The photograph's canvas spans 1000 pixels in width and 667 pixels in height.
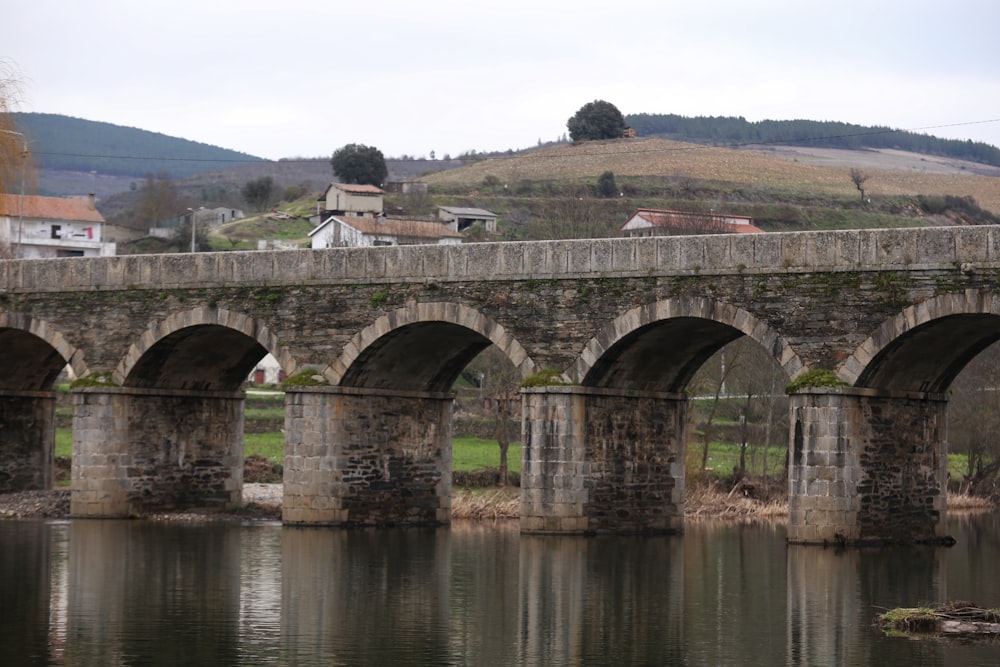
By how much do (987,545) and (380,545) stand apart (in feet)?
35.8

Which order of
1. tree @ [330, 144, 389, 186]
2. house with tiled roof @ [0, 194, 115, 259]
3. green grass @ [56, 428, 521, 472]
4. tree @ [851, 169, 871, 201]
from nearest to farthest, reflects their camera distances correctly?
green grass @ [56, 428, 521, 472], tree @ [851, 169, 871, 201], house with tiled roof @ [0, 194, 115, 259], tree @ [330, 144, 389, 186]

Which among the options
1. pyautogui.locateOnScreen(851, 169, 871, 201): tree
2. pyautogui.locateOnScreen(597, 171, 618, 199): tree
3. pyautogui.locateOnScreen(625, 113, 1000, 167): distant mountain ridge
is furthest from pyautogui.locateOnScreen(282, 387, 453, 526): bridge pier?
pyautogui.locateOnScreen(625, 113, 1000, 167): distant mountain ridge

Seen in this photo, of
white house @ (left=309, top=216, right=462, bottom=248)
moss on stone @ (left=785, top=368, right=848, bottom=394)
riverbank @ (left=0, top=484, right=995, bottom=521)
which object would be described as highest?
white house @ (left=309, top=216, right=462, bottom=248)

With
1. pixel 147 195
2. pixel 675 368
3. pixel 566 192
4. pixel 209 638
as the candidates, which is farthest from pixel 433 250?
pixel 147 195

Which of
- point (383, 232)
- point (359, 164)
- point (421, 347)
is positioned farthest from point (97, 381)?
point (359, 164)

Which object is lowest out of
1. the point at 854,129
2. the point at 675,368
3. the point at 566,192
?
the point at 675,368

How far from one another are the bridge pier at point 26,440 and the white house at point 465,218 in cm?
4581

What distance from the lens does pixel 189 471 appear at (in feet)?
123

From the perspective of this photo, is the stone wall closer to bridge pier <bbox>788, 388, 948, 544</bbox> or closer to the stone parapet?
bridge pier <bbox>788, 388, 948, 544</bbox>

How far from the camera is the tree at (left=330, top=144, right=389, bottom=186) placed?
104 meters

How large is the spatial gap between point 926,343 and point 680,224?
118 ft

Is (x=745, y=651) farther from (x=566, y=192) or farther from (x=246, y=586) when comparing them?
(x=566, y=192)

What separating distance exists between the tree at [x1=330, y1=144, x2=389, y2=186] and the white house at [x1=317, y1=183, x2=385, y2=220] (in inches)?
232

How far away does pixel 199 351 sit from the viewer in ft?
121
